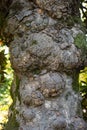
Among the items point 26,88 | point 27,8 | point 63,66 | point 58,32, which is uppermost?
point 27,8

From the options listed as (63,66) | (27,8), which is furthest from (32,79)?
(27,8)

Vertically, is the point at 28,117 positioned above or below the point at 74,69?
below

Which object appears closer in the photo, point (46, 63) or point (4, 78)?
point (46, 63)

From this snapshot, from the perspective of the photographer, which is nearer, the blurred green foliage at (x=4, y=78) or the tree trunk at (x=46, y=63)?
the tree trunk at (x=46, y=63)

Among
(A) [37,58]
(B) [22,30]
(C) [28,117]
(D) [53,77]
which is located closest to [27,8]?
(B) [22,30]

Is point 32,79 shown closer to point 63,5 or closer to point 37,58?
point 37,58

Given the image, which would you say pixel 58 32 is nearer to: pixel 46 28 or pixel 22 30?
pixel 46 28

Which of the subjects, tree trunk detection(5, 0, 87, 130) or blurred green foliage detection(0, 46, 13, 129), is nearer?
tree trunk detection(5, 0, 87, 130)

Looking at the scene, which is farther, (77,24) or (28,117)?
(77,24)
